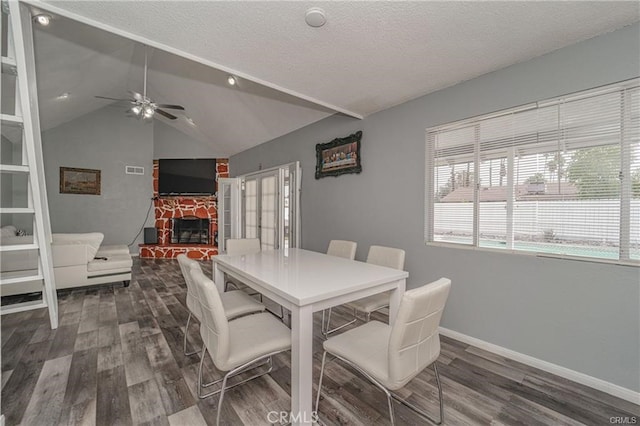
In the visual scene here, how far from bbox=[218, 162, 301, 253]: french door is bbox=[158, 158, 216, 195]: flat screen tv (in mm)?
754

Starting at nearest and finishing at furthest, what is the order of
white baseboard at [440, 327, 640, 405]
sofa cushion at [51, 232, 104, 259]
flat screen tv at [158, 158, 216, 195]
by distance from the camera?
1. white baseboard at [440, 327, 640, 405]
2. sofa cushion at [51, 232, 104, 259]
3. flat screen tv at [158, 158, 216, 195]

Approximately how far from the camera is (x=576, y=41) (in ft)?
6.39

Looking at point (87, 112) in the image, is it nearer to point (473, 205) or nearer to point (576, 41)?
point (473, 205)

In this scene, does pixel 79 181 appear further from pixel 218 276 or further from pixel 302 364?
pixel 302 364

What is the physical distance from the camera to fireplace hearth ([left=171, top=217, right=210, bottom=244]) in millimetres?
7180

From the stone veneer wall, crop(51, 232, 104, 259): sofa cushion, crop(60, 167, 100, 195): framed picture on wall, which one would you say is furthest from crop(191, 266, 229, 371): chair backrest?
crop(60, 167, 100, 195): framed picture on wall

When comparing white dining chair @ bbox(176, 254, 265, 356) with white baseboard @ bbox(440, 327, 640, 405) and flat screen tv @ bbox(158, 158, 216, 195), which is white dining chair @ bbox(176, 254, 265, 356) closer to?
white baseboard @ bbox(440, 327, 640, 405)

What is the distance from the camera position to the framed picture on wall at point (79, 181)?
6.09 meters

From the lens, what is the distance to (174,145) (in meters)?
7.20

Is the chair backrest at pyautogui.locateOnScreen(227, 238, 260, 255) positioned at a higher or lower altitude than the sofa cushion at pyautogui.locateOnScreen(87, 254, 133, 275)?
higher

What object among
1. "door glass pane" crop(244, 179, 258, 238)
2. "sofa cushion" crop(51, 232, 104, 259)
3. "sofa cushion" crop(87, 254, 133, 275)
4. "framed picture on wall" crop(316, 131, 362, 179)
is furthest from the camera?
"door glass pane" crop(244, 179, 258, 238)

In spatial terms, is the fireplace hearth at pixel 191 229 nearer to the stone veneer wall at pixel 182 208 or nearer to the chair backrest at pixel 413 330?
the stone veneer wall at pixel 182 208

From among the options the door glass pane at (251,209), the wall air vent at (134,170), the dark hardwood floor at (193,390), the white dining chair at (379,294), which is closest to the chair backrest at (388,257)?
the white dining chair at (379,294)

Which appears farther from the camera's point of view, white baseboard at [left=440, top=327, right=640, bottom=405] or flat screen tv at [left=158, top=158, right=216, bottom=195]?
flat screen tv at [left=158, top=158, right=216, bottom=195]
